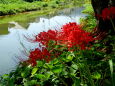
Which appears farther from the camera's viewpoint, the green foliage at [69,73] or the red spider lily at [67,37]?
the green foliage at [69,73]

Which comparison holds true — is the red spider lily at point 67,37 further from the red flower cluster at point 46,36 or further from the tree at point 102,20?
the tree at point 102,20

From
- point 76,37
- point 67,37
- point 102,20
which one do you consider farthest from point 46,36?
point 102,20

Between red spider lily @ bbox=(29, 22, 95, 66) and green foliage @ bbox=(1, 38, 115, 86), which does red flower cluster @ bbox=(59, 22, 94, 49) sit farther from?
green foliage @ bbox=(1, 38, 115, 86)

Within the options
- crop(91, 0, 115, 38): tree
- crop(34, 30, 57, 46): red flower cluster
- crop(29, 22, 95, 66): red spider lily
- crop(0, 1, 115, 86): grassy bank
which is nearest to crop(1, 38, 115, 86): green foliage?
crop(0, 1, 115, 86): grassy bank

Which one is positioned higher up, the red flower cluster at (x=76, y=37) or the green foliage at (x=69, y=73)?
the red flower cluster at (x=76, y=37)

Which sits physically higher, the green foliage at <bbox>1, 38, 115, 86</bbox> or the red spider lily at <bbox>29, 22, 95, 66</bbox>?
the red spider lily at <bbox>29, 22, 95, 66</bbox>

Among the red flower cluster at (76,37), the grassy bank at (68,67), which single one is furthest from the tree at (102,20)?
the red flower cluster at (76,37)

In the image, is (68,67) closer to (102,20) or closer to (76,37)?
(76,37)

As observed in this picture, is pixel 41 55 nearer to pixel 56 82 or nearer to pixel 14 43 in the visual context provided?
pixel 56 82

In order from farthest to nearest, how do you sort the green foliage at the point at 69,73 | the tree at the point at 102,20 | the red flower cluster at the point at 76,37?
the tree at the point at 102,20 → the green foliage at the point at 69,73 → the red flower cluster at the point at 76,37

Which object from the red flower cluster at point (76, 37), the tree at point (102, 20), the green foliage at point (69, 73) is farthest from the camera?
the tree at point (102, 20)

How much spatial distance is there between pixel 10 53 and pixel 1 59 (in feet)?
1.95

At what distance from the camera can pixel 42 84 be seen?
232 centimetres

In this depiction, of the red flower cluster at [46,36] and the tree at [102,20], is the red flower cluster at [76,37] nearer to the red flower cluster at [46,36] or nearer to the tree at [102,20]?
the red flower cluster at [46,36]
